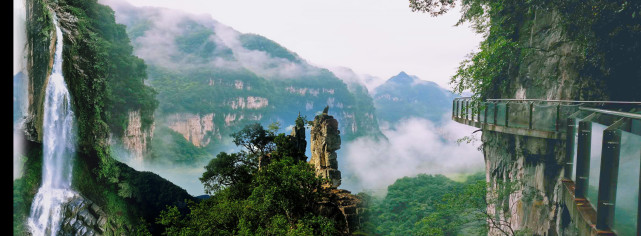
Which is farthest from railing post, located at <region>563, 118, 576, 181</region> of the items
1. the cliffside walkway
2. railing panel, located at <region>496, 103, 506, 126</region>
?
railing panel, located at <region>496, 103, 506, 126</region>

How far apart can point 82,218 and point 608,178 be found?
1152 centimetres

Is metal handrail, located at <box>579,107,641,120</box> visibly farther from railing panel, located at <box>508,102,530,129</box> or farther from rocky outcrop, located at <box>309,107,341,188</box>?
rocky outcrop, located at <box>309,107,341,188</box>

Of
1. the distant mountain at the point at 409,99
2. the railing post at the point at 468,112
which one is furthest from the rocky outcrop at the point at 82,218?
the railing post at the point at 468,112

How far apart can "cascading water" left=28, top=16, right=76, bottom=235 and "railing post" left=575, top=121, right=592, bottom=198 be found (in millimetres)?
11498

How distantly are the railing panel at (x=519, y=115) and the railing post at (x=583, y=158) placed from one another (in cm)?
76

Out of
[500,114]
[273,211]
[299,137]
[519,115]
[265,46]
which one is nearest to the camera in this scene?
[519,115]

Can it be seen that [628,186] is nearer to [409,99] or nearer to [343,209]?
[343,209]

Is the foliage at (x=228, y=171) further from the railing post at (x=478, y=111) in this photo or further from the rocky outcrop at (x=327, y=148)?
the railing post at (x=478, y=111)

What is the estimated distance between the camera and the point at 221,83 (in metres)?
12.8

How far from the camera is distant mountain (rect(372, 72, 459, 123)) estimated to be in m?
9.38

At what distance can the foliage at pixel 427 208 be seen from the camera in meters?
7.21

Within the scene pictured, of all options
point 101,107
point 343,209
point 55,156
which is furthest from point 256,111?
point 55,156
